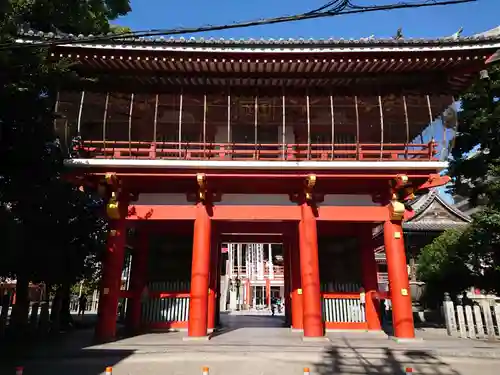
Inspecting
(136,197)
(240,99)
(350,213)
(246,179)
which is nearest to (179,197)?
(136,197)

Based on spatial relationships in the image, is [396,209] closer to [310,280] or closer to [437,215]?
[310,280]

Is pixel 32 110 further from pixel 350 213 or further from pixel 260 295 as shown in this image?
pixel 260 295

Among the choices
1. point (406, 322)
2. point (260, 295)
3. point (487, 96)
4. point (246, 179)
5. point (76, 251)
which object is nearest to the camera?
point (406, 322)

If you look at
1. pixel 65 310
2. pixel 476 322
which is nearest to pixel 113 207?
pixel 65 310

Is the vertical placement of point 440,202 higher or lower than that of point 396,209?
higher

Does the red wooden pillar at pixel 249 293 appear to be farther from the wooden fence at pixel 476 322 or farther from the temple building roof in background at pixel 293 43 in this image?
the temple building roof in background at pixel 293 43

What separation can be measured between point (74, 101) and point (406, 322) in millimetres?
14528

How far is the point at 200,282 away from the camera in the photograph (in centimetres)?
1262

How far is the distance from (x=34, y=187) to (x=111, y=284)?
14.2 feet

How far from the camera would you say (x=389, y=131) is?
15406mm

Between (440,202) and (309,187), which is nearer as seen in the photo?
(309,187)

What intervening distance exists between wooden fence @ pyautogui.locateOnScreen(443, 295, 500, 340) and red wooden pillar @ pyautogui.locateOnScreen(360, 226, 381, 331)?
9.83 feet

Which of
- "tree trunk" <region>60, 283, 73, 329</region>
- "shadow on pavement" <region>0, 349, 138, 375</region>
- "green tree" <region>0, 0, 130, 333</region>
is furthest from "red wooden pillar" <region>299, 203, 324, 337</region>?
"tree trunk" <region>60, 283, 73, 329</region>

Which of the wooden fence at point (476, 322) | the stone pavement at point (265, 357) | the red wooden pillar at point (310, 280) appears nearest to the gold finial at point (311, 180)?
the red wooden pillar at point (310, 280)
